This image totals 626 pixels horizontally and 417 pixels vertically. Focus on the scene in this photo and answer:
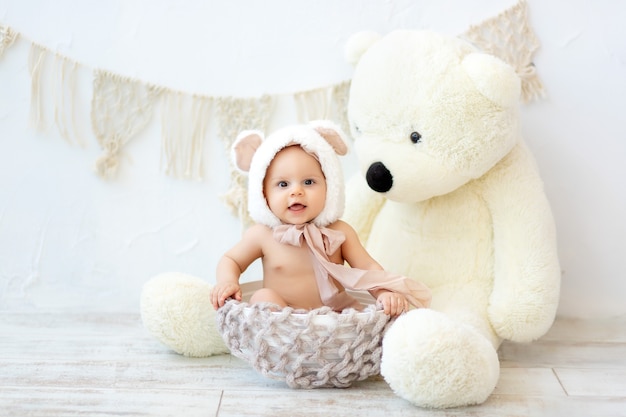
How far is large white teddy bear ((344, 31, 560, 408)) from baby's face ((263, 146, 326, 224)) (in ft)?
0.37

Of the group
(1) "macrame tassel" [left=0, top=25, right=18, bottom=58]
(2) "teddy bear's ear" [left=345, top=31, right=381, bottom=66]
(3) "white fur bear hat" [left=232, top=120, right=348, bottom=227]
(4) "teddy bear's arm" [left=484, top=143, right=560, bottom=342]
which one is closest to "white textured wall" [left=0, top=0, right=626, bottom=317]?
(1) "macrame tassel" [left=0, top=25, right=18, bottom=58]

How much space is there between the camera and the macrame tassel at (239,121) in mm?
1686

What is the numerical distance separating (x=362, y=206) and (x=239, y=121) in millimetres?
335

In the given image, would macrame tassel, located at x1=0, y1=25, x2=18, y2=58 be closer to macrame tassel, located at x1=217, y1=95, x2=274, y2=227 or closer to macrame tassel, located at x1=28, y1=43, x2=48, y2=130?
macrame tassel, located at x1=28, y1=43, x2=48, y2=130

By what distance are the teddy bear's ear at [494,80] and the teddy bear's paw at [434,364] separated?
0.41 metres

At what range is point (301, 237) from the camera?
1326 millimetres

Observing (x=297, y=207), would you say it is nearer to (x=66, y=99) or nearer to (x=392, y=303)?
(x=392, y=303)

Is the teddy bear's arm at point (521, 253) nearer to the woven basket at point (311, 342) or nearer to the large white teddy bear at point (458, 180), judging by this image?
the large white teddy bear at point (458, 180)

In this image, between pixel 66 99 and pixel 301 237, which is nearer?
pixel 301 237

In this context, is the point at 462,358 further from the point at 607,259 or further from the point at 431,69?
the point at 607,259

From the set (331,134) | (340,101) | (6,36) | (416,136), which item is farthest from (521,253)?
(6,36)

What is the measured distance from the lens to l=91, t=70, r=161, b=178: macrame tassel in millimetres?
1675

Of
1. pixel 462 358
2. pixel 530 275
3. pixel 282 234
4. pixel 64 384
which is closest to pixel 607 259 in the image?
pixel 530 275

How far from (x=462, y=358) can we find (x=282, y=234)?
372 millimetres
